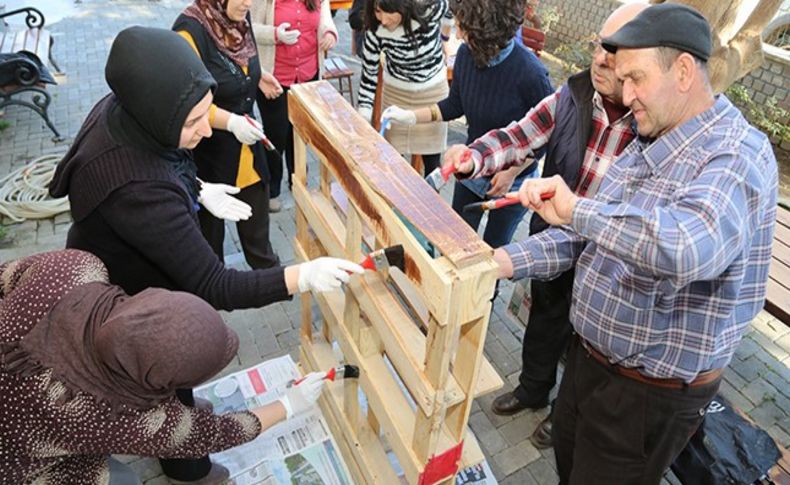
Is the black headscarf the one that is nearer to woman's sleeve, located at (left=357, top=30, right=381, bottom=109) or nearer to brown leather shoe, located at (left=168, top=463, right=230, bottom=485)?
brown leather shoe, located at (left=168, top=463, right=230, bottom=485)

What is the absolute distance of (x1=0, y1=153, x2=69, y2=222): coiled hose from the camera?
3.88 meters

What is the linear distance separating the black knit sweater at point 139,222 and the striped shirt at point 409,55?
1.88m

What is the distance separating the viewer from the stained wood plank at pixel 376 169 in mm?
1332

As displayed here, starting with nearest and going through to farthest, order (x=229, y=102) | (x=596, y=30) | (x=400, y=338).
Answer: (x=400, y=338)
(x=229, y=102)
(x=596, y=30)

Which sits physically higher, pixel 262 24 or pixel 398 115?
pixel 262 24

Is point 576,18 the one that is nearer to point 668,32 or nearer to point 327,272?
point 668,32

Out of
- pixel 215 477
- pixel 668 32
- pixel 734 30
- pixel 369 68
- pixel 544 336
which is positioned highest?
pixel 668 32

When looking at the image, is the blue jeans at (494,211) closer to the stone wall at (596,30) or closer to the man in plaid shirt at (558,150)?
the man in plaid shirt at (558,150)

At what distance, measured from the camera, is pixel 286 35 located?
339cm

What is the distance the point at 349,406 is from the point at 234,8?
1.80 metres

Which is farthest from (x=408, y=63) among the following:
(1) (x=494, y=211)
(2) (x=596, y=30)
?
(2) (x=596, y=30)

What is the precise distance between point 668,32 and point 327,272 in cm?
110

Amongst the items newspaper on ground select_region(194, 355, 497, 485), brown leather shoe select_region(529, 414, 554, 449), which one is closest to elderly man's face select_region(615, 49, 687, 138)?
newspaper on ground select_region(194, 355, 497, 485)

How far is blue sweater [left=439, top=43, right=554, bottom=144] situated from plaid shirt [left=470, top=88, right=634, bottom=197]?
330 mm
